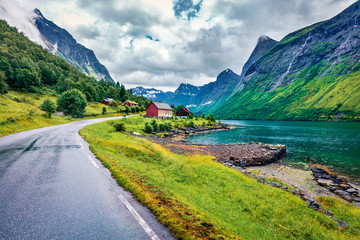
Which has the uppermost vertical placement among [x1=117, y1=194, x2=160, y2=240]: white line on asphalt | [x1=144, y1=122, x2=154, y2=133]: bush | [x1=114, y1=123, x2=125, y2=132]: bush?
[x1=117, y1=194, x2=160, y2=240]: white line on asphalt

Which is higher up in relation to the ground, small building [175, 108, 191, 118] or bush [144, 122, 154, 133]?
small building [175, 108, 191, 118]

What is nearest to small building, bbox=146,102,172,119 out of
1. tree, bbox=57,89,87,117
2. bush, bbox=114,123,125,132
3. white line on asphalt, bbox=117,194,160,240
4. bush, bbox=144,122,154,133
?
bush, bbox=144,122,154,133

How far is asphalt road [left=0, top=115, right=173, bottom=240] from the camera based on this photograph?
4731 mm

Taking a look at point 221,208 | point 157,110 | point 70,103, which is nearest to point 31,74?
point 70,103

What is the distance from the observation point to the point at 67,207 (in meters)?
6.03

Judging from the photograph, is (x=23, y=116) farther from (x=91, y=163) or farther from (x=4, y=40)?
(x=4, y=40)

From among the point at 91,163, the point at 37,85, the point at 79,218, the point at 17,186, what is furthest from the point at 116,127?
the point at 37,85

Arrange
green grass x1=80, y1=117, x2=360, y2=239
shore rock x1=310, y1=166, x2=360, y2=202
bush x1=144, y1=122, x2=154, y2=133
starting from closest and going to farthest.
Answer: green grass x1=80, y1=117, x2=360, y2=239
shore rock x1=310, y1=166, x2=360, y2=202
bush x1=144, y1=122, x2=154, y2=133

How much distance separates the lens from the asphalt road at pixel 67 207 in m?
4.73

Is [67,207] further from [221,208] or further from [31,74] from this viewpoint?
[31,74]

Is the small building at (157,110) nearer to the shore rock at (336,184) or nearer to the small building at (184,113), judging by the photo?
the small building at (184,113)

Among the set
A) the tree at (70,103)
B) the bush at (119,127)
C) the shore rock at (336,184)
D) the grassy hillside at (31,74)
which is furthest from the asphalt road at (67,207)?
the grassy hillside at (31,74)

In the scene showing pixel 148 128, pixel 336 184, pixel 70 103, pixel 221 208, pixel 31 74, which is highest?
pixel 31 74

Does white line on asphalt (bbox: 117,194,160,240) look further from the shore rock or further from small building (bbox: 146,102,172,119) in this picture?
small building (bbox: 146,102,172,119)
